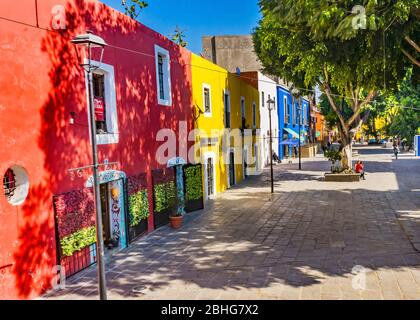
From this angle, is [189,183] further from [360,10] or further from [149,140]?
[360,10]

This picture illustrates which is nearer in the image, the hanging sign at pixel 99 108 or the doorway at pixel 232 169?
the hanging sign at pixel 99 108

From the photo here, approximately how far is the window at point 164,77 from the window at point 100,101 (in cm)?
374

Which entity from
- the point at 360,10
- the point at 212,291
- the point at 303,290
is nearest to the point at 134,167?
the point at 212,291

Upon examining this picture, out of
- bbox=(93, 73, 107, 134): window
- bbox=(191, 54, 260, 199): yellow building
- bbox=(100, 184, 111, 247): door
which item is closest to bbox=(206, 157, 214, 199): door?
bbox=(191, 54, 260, 199): yellow building

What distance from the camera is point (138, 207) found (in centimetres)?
1322

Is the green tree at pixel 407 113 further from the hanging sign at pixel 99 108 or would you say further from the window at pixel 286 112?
the hanging sign at pixel 99 108

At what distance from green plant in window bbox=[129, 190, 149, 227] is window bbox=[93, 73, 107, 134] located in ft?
8.05

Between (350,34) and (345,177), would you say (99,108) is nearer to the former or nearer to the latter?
(350,34)

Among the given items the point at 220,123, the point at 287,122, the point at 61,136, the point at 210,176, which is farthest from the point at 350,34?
the point at 287,122

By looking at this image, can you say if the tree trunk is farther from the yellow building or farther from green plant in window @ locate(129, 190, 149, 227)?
green plant in window @ locate(129, 190, 149, 227)

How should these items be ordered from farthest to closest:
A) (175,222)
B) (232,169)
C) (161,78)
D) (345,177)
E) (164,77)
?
(232,169) → (345,177) → (164,77) → (161,78) → (175,222)

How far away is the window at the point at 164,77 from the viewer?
15.5m

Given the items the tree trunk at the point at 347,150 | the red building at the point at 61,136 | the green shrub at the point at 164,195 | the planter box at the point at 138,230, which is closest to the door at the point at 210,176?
the green shrub at the point at 164,195

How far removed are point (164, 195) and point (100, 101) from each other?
16.1 ft
